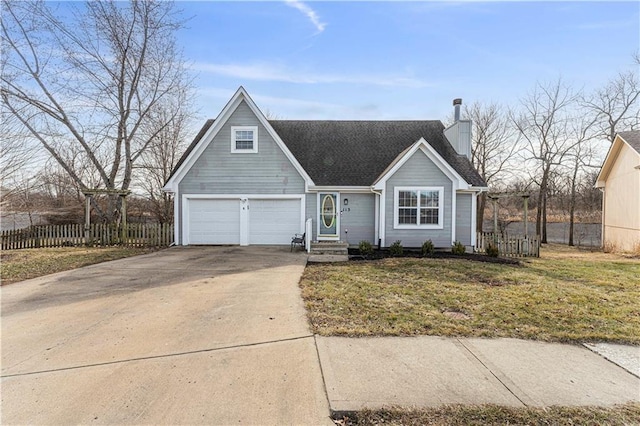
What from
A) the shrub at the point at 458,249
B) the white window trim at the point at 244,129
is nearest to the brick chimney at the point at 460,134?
the shrub at the point at 458,249

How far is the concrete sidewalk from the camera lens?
3080mm

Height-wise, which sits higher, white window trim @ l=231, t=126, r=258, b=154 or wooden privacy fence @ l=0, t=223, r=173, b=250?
white window trim @ l=231, t=126, r=258, b=154

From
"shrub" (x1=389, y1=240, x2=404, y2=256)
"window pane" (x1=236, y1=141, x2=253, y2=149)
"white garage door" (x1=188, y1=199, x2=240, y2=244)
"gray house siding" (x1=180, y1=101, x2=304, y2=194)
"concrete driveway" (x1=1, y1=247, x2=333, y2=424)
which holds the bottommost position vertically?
"concrete driveway" (x1=1, y1=247, x2=333, y2=424)

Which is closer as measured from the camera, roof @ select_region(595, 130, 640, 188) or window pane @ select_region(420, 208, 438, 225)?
window pane @ select_region(420, 208, 438, 225)

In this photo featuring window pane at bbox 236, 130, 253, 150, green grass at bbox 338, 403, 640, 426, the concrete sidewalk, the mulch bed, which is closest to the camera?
green grass at bbox 338, 403, 640, 426

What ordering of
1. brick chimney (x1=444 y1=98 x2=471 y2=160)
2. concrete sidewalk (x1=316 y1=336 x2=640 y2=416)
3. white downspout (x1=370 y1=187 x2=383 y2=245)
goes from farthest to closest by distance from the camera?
1. brick chimney (x1=444 y1=98 x2=471 y2=160)
2. white downspout (x1=370 y1=187 x2=383 y2=245)
3. concrete sidewalk (x1=316 y1=336 x2=640 y2=416)

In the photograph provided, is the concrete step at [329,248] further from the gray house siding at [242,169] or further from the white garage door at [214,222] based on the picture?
the white garage door at [214,222]

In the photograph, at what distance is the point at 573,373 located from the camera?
361 centimetres

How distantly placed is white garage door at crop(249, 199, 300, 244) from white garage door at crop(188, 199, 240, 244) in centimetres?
74

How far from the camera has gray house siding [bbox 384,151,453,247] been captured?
527 inches

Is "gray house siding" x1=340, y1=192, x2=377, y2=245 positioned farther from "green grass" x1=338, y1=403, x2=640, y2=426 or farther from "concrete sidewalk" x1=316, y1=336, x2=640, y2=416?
"green grass" x1=338, y1=403, x2=640, y2=426

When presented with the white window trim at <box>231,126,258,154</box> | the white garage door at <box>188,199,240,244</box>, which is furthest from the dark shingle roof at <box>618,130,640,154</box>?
the white garage door at <box>188,199,240,244</box>

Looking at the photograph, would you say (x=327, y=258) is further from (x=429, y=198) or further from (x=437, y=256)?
(x=429, y=198)

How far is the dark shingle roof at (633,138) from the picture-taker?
1655 centimetres
